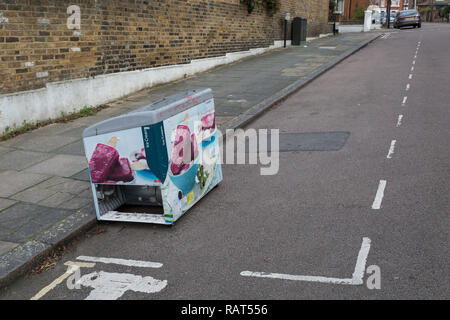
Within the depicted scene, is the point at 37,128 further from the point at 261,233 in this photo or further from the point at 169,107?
the point at 261,233

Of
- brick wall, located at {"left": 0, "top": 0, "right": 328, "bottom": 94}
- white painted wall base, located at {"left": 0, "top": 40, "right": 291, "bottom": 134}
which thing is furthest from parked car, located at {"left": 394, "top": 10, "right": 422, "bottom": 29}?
white painted wall base, located at {"left": 0, "top": 40, "right": 291, "bottom": 134}

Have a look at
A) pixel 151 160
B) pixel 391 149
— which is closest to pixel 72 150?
pixel 151 160

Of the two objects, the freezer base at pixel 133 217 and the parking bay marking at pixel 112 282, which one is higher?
the freezer base at pixel 133 217

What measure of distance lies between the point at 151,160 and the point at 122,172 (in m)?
0.44

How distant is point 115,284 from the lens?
3.98 m

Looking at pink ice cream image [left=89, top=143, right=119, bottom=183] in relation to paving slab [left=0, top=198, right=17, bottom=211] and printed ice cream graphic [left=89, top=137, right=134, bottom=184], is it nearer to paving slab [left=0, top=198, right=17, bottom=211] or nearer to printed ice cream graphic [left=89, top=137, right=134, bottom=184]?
printed ice cream graphic [left=89, top=137, right=134, bottom=184]

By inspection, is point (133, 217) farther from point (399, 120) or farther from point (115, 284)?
point (399, 120)

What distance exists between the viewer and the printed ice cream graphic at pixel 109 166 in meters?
4.98

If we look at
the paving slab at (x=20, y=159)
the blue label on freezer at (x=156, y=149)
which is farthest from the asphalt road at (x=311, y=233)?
the paving slab at (x=20, y=159)

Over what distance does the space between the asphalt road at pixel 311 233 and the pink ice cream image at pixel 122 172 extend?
23.3 inches

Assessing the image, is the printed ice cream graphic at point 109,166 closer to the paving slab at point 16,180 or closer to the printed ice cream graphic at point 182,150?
the printed ice cream graphic at point 182,150

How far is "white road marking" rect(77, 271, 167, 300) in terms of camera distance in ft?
12.6
